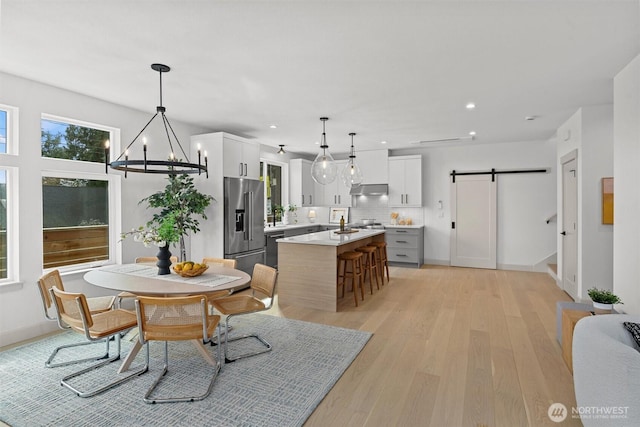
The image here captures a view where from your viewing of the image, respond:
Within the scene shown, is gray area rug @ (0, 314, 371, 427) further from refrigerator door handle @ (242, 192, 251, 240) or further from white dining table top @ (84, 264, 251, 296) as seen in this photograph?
refrigerator door handle @ (242, 192, 251, 240)

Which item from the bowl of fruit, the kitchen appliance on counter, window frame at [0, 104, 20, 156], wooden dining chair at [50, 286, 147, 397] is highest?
window frame at [0, 104, 20, 156]

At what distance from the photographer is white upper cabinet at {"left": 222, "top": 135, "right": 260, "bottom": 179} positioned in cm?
529

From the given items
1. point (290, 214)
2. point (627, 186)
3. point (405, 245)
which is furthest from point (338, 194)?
point (627, 186)

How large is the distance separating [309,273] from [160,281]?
2073mm

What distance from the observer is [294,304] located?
4691 millimetres

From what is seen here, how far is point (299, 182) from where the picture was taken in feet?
26.4

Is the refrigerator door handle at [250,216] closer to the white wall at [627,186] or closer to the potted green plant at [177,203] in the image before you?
the potted green plant at [177,203]

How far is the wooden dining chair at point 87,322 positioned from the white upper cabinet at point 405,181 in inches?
240

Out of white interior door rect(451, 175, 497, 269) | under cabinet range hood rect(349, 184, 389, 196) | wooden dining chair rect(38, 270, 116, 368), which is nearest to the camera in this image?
wooden dining chair rect(38, 270, 116, 368)

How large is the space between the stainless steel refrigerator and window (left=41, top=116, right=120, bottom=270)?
4.83ft

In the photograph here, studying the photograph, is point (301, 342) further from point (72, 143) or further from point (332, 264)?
point (72, 143)

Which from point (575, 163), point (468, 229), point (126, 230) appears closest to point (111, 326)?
point (126, 230)

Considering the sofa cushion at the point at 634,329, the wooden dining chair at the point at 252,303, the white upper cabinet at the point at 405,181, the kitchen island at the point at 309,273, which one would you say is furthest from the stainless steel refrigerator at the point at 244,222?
the sofa cushion at the point at 634,329
